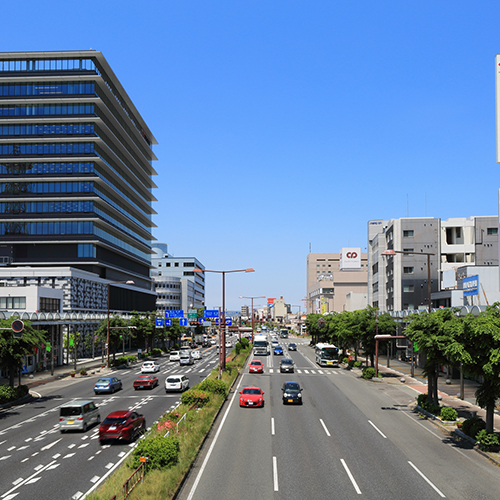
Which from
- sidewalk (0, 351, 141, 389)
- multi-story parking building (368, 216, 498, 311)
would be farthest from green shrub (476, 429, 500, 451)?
multi-story parking building (368, 216, 498, 311)

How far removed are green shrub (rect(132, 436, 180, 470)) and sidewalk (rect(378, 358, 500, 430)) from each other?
63.7ft

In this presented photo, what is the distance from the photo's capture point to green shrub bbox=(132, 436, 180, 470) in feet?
63.8

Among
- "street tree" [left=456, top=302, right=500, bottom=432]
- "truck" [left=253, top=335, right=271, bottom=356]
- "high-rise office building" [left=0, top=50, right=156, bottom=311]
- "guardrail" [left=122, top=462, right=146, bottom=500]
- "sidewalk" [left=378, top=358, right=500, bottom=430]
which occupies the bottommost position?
"truck" [left=253, top=335, right=271, bottom=356]

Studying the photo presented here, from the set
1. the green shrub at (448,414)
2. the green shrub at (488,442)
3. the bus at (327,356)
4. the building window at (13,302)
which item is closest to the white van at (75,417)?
the green shrub at (488,442)

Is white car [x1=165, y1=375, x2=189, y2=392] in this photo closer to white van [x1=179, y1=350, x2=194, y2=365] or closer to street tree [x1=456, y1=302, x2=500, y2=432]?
street tree [x1=456, y1=302, x2=500, y2=432]

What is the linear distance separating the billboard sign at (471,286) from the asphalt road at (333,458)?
25.5m

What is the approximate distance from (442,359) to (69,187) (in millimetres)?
97098

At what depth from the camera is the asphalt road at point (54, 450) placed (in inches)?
784

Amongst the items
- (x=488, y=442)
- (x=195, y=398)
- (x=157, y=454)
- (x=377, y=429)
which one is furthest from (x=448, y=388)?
(x=157, y=454)

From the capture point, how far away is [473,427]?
90.3ft

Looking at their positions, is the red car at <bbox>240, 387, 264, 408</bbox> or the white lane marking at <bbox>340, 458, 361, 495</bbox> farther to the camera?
the red car at <bbox>240, 387, 264, 408</bbox>

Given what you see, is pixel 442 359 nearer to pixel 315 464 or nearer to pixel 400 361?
pixel 315 464

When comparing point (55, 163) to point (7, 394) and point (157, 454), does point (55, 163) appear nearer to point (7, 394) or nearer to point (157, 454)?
point (7, 394)

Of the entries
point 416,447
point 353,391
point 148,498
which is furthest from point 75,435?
point 353,391
